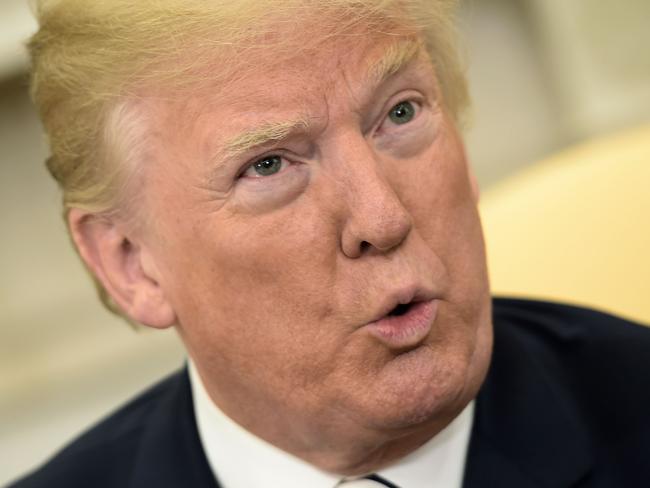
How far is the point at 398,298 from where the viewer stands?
4.50 feet

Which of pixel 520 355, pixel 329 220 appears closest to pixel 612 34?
pixel 520 355

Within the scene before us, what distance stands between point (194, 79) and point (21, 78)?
2.59 metres

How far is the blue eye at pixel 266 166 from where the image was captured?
4.63 ft

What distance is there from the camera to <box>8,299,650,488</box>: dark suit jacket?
1608 millimetres

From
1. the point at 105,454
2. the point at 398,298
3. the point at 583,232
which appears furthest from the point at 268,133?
the point at 583,232

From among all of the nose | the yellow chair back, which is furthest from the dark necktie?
the yellow chair back

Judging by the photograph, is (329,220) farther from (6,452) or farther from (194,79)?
(6,452)

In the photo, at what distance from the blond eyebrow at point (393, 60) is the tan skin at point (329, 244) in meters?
0.01

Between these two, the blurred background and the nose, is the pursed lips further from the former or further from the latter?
the blurred background

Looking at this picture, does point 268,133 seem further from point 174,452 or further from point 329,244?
point 174,452

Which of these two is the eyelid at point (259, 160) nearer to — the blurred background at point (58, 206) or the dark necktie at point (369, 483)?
the dark necktie at point (369, 483)

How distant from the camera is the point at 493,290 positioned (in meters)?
2.15

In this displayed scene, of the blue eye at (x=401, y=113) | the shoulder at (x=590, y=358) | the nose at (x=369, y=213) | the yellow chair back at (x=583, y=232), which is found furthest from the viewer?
the yellow chair back at (x=583, y=232)

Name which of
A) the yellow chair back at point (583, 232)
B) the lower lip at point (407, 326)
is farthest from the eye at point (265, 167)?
the yellow chair back at point (583, 232)
